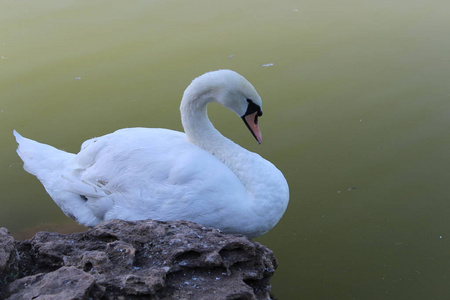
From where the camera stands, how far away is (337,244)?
149 inches

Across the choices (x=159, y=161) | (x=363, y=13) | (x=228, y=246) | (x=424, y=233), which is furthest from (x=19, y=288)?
(x=363, y=13)

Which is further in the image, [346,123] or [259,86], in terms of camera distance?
[259,86]

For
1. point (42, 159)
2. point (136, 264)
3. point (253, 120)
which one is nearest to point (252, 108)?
point (253, 120)

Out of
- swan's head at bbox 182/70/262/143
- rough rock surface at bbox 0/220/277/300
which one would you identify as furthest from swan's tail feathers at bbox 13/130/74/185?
rough rock surface at bbox 0/220/277/300

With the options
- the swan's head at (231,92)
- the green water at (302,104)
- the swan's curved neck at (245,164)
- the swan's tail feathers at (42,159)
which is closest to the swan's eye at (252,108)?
the swan's head at (231,92)

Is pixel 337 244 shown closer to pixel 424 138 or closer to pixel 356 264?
pixel 356 264

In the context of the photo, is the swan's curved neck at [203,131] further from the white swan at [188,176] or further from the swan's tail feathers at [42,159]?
the swan's tail feathers at [42,159]

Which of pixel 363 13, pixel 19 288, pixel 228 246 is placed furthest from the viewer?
pixel 363 13

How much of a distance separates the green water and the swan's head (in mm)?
980

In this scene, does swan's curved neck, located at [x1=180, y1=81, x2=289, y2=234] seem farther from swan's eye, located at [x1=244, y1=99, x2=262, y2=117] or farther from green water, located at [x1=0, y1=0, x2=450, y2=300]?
green water, located at [x1=0, y1=0, x2=450, y2=300]

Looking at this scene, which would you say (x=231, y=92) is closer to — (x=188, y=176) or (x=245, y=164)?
(x=245, y=164)

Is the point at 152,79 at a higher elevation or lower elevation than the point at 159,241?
lower

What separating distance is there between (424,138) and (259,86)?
170 centimetres

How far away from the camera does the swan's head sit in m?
3.38
